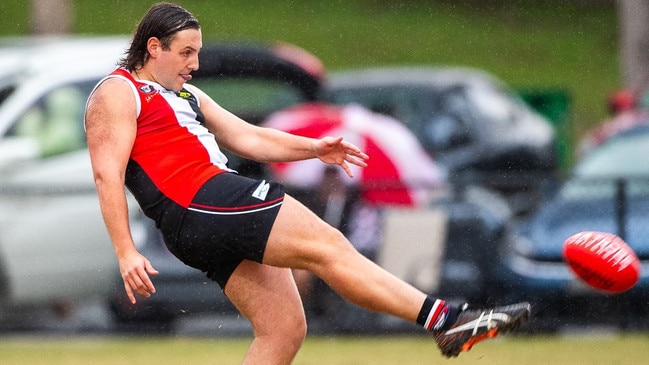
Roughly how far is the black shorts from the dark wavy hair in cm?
62

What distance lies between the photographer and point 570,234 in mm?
10945

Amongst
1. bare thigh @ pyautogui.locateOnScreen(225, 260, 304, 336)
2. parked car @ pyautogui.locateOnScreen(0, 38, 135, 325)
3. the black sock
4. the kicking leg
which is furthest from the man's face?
parked car @ pyautogui.locateOnScreen(0, 38, 135, 325)

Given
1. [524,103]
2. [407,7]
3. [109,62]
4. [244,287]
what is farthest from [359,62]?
[244,287]

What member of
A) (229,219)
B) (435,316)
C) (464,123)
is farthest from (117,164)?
(464,123)

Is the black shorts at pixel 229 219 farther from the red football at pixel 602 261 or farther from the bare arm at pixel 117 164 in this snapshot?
the red football at pixel 602 261

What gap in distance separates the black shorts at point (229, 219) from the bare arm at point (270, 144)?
23.2 inches

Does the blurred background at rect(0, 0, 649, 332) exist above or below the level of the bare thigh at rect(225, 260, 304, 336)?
below

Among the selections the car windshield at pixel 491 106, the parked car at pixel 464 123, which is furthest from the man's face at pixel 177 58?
the car windshield at pixel 491 106

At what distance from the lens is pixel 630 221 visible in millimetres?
10812

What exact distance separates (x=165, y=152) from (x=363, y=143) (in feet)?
21.6

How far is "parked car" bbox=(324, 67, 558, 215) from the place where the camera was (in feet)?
46.1

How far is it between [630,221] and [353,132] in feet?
9.06

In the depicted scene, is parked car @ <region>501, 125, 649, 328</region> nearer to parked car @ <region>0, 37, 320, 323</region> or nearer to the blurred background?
the blurred background

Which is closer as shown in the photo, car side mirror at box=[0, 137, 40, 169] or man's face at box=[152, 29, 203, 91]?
man's face at box=[152, 29, 203, 91]
